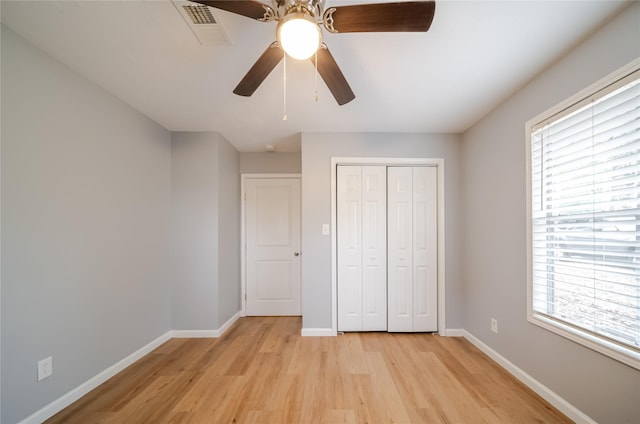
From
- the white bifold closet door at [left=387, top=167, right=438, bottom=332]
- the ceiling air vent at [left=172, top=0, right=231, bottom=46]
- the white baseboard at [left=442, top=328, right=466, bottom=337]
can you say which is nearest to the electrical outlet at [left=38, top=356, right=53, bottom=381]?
the ceiling air vent at [left=172, top=0, right=231, bottom=46]

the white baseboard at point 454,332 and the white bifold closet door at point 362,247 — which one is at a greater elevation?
the white bifold closet door at point 362,247

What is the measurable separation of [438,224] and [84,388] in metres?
3.63

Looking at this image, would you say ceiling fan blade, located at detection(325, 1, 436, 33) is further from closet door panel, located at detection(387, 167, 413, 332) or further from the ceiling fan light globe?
closet door panel, located at detection(387, 167, 413, 332)

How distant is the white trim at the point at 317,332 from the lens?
2.96m

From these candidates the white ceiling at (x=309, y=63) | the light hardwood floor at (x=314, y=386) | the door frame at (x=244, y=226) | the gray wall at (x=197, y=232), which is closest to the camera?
the white ceiling at (x=309, y=63)

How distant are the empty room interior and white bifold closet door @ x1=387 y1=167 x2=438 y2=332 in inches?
1.1

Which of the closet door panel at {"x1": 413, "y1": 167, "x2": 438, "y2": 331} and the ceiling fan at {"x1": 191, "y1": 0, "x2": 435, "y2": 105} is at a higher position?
the ceiling fan at {"x1": 191, "y1": 0, "x2": 435, "y2": 105}

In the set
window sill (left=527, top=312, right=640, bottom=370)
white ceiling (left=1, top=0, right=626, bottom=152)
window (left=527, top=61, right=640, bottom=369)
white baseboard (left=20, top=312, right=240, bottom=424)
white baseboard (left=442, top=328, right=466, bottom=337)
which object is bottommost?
white baseboard (left=442, top=328, right=466, bottom=337)

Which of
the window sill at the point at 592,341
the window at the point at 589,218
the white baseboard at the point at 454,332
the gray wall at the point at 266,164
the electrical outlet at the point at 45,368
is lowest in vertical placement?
the white baseboard at the point at 454,332

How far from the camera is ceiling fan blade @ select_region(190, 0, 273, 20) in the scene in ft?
3.34

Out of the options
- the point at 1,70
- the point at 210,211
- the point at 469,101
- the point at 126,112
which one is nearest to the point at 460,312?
the point at 469,101

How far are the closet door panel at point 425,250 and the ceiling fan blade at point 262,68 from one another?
2.25m

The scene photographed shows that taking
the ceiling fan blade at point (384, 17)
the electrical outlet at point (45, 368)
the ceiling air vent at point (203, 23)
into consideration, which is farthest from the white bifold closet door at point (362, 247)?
the electrical outlet at point (45, 368)

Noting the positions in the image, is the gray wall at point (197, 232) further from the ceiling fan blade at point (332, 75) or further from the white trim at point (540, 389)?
the white trim at point (540, 389)
